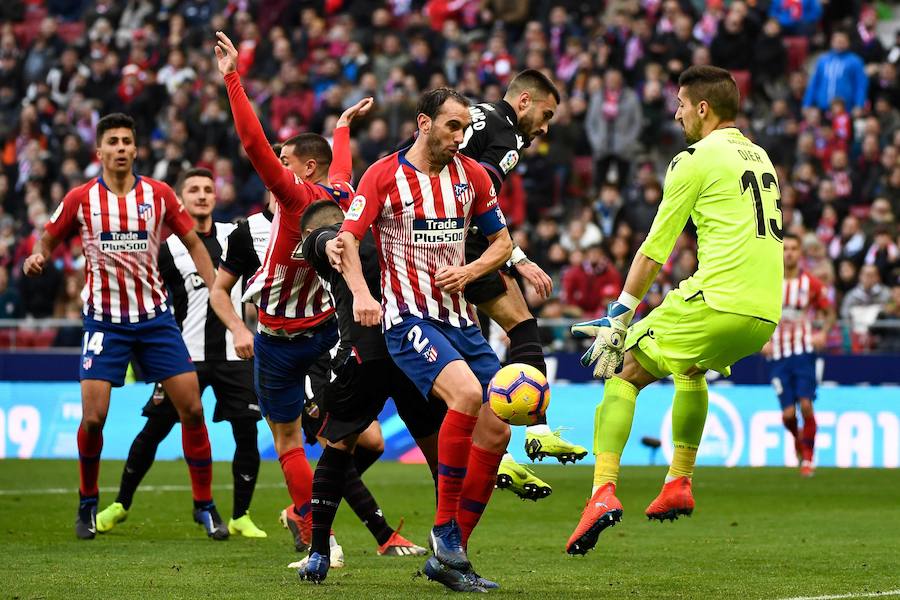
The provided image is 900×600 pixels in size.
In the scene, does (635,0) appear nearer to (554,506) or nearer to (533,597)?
(554,506)

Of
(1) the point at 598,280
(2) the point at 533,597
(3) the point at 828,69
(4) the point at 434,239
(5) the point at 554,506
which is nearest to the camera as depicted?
(2) the point at 533,597

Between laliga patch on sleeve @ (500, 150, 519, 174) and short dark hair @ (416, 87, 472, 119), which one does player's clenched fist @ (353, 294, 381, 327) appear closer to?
short dark hair @ (416, 87, 472, 119)

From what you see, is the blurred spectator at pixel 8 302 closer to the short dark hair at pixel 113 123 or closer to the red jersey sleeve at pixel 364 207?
the short dark hair at pixel 113 123

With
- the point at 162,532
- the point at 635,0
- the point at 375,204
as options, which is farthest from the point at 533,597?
the point at 635,0

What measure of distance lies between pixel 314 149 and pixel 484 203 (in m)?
1.81

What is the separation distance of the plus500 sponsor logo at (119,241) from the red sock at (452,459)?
3669 millimetres

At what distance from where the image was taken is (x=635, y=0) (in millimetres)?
23609

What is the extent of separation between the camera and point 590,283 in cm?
1945

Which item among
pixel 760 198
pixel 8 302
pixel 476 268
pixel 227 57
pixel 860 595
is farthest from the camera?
pixel 8 302

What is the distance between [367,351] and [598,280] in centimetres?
1209

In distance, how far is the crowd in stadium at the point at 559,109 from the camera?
19.9 m

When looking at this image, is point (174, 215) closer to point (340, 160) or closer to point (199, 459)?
point (340, 160)

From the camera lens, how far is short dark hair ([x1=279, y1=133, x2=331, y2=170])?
359 inches

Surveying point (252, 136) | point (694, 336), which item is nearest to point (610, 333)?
point (694, 336)
